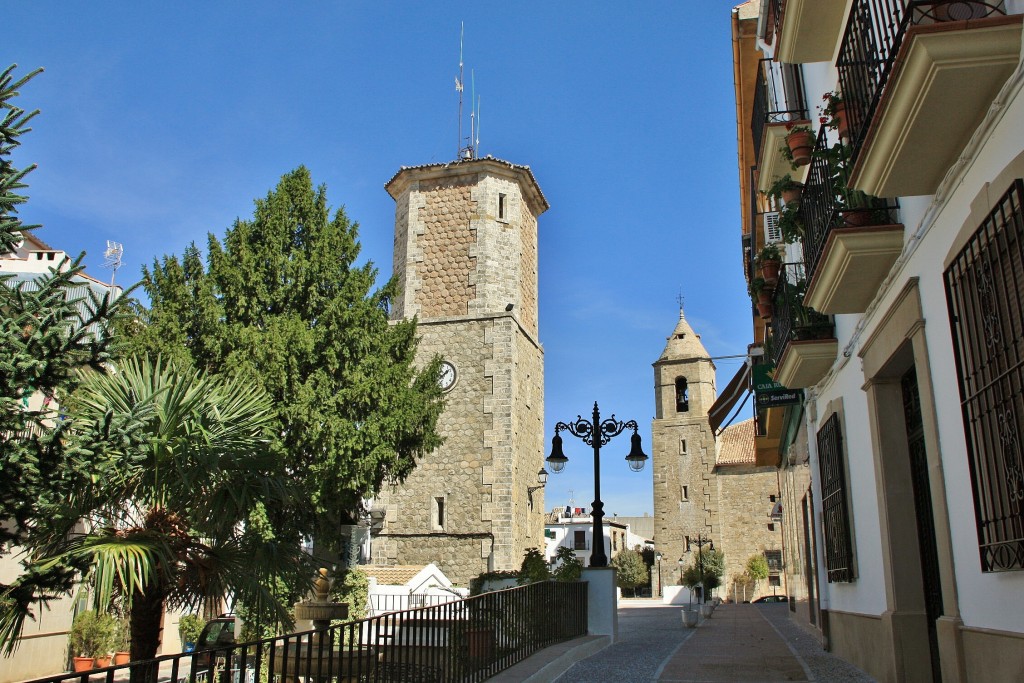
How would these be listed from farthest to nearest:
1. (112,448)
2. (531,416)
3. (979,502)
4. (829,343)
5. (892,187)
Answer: (531,416), (829,343), (112,448), (892,187), (979,502)

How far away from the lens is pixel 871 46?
557cm

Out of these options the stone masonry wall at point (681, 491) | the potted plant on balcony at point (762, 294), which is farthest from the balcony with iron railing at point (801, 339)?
the stone masonry wall at point (681, 491)

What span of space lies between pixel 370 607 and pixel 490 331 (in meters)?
9.05

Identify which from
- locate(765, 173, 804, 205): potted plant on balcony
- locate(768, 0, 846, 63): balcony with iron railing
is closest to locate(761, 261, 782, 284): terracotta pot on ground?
locate(765, 173, 804, 205): potted plant on balcony

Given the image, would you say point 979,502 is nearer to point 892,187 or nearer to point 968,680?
point 968,680

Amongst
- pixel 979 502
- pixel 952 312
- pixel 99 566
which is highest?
pixel 952 312

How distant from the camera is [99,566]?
5.95 m

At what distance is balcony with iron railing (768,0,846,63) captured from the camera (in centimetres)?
732

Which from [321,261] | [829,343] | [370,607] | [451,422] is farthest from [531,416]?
[829,343]

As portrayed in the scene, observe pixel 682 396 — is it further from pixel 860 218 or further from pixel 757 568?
pixel 860 218

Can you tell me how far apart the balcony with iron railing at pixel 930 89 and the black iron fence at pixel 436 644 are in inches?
172

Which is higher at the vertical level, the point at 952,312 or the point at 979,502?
the point at 952,312

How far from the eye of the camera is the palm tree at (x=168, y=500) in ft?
20.9

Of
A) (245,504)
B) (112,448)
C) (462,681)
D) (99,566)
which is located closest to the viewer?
(99,566)
